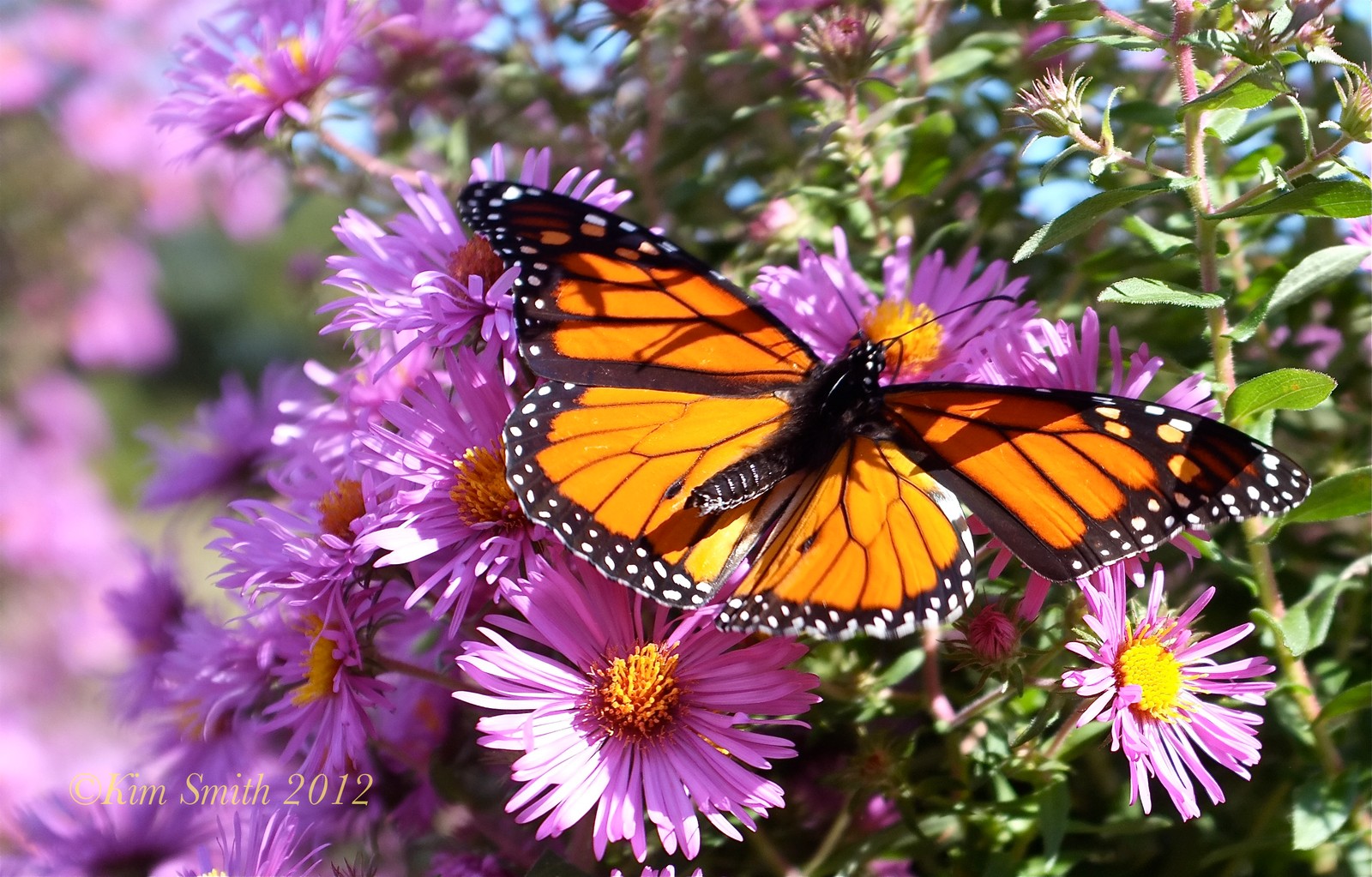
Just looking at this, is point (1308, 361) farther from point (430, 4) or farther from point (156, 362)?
point (156, 362)

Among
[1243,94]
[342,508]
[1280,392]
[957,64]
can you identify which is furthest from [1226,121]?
[342,508]

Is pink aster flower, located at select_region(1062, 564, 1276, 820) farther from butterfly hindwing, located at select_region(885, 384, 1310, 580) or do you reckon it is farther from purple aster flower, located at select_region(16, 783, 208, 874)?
purple aster flower, located at select_region(16, 783, 208, 874)

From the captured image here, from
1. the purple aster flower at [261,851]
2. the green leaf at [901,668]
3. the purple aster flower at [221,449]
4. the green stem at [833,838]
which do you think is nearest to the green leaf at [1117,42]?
the green leaf at [901,668]

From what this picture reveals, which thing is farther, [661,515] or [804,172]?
[804,172]

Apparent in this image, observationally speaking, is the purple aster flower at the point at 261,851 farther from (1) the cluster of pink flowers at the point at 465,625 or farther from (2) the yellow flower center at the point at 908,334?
(2) the yellow flower center at the point at 908,334

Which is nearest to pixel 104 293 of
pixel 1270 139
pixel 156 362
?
pixel 156 362

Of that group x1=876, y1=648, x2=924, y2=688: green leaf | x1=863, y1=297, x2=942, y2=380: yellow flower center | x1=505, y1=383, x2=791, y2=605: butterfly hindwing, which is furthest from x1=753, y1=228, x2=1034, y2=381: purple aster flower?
x1=876, y1=648, x2=924, y2=688: green leaf
